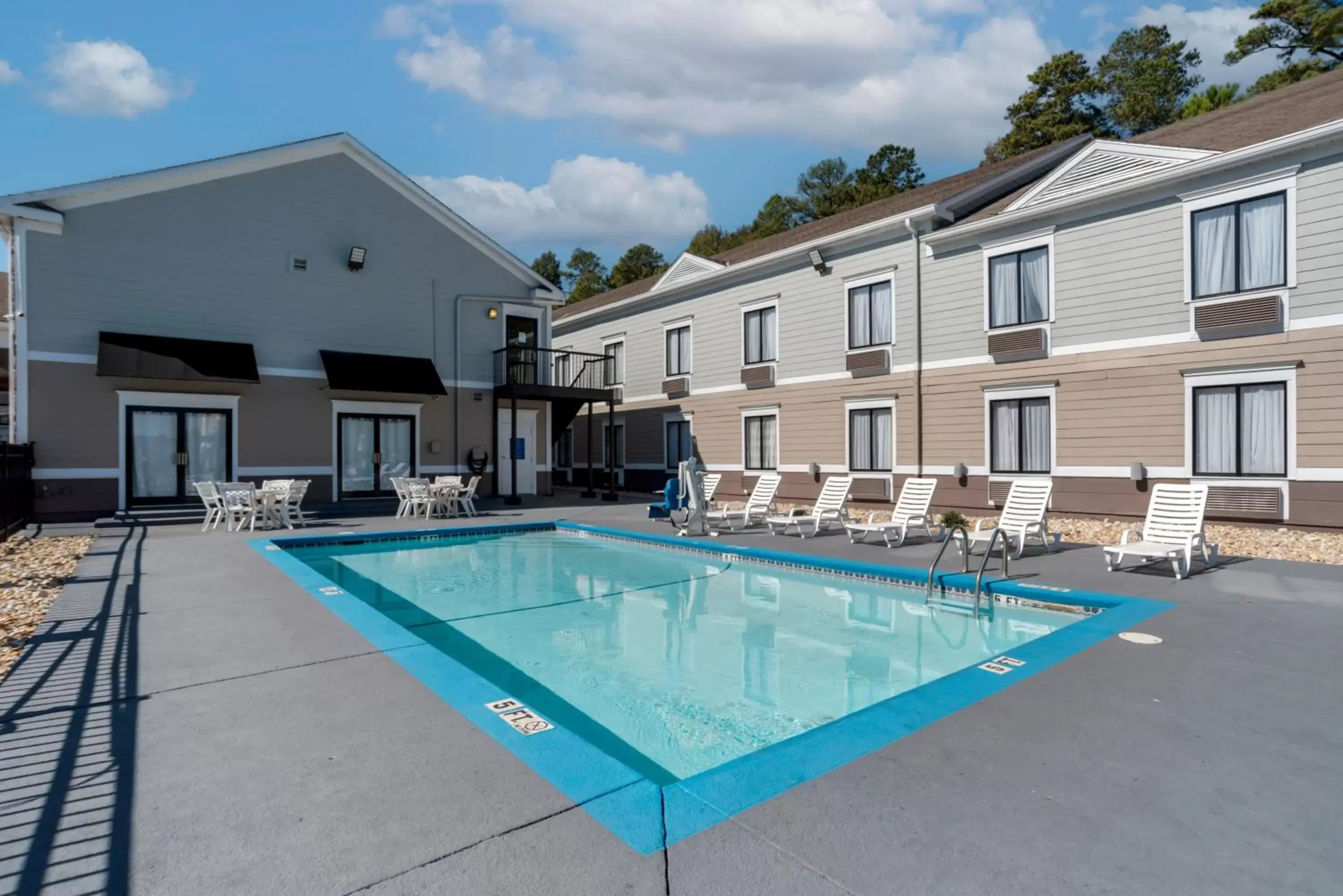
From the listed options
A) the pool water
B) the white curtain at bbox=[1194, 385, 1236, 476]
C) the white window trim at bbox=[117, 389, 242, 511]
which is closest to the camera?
the pool water

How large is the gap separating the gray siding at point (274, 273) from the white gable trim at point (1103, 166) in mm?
12962

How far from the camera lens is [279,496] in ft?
43.5

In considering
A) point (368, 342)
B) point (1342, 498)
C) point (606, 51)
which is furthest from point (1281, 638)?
point (368, 342)

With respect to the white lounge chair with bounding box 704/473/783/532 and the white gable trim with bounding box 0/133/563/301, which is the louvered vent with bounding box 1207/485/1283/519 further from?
the white gable trim with bounding box 0/133/563/301

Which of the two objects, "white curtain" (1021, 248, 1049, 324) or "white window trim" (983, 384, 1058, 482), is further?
"white curtain" (1021, 248, 1049, 324)

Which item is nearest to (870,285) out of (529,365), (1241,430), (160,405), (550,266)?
(1241,430)

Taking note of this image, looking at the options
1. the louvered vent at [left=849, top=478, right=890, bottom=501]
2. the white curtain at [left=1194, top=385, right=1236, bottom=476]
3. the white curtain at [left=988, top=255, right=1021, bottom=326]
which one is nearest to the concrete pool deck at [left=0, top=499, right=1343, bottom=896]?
the white curtain at [left=1194, top=385, right=1236, bottom=476]

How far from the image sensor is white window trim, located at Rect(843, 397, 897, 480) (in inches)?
615

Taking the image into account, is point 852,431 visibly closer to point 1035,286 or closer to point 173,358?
point 1035,286

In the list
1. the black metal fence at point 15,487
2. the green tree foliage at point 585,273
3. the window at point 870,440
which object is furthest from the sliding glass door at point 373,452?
the green tree foliage at point 585,273

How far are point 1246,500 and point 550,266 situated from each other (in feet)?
168

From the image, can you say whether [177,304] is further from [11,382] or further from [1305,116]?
[1305,116]

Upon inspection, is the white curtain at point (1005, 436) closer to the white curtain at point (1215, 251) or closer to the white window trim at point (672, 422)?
the white curtain at point (1215, 251)

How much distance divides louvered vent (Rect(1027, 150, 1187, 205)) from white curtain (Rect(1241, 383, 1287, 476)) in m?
3.75
